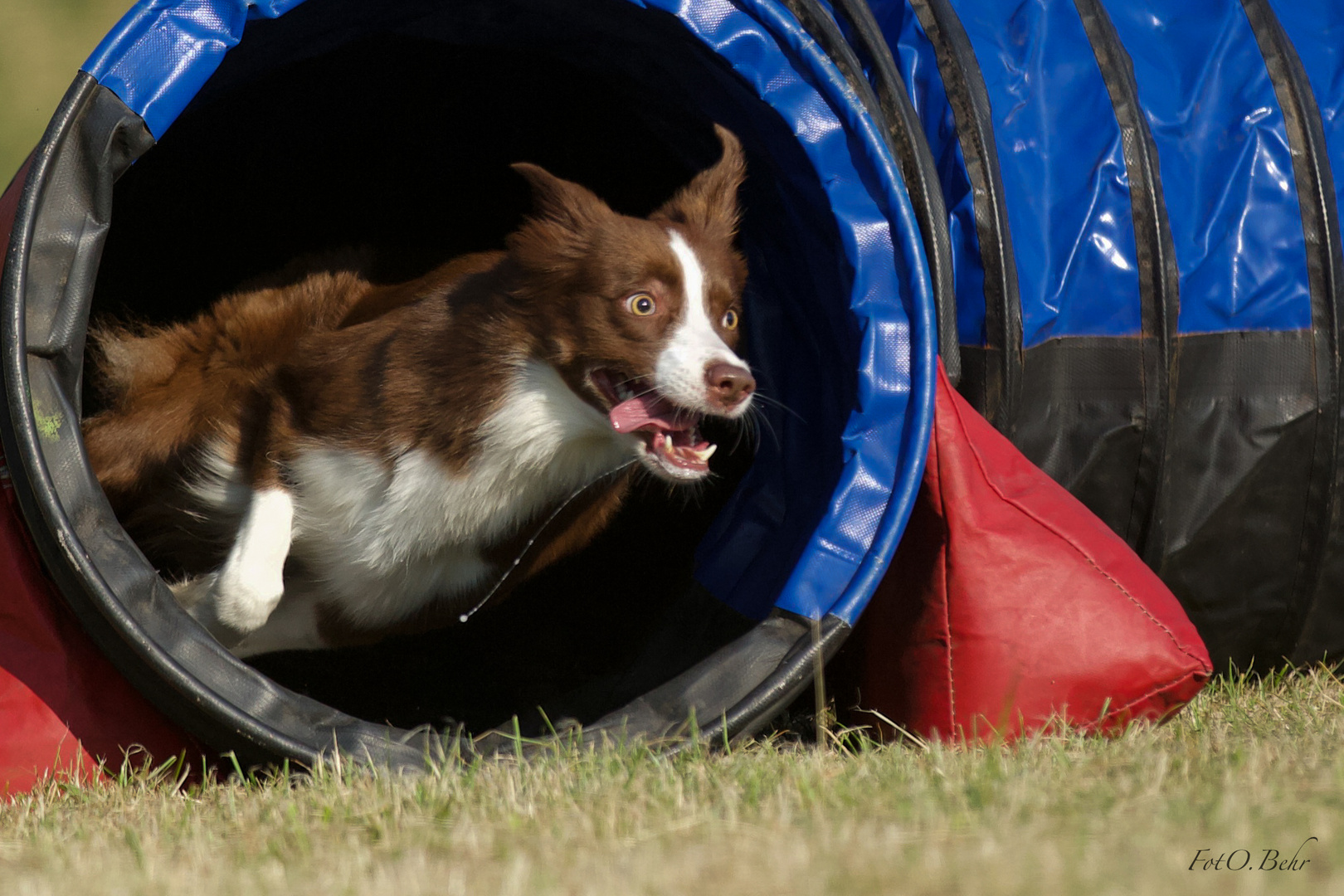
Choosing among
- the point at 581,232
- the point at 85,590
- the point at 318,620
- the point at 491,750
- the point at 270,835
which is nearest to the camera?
the point at 270,835

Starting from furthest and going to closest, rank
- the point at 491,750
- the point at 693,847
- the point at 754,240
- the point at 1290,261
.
A: 1. the point at 754,240
2. the point at 1290,261
3. the point at 491,750
4. the point at 693,847

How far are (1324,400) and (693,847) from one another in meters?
2.94

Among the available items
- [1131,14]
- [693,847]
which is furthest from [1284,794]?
[1131,14]

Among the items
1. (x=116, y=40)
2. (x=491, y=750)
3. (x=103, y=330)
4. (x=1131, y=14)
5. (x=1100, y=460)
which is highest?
(x=1131, y=14)

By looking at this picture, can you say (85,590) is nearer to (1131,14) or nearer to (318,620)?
(318,620)

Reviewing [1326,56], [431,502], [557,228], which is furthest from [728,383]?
[1326,56]

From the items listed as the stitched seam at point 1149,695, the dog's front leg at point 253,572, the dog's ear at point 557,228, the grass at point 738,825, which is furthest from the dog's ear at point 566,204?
the stitched seam at point 1149,695

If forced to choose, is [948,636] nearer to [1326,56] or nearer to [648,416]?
[648,416]

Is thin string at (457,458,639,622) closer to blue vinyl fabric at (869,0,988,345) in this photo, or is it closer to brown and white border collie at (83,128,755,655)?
brown and white border collie at (83,128,755,655)

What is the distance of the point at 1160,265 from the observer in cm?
400

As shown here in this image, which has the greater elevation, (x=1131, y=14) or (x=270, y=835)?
(x=1131, y=14)

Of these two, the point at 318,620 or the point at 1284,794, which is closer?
the point at 1284,794

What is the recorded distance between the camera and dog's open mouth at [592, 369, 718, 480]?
3.69 meters

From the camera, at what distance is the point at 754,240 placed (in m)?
4.77
